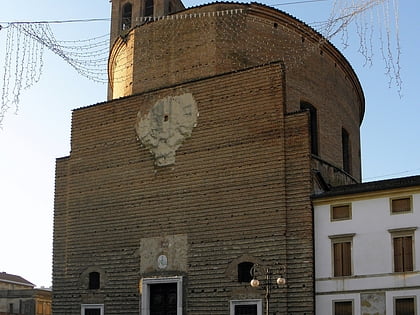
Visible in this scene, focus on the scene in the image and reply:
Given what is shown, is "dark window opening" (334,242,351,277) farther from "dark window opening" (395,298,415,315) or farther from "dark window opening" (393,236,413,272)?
"dark window opening" (395,298,415,315)

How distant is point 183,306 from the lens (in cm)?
2397

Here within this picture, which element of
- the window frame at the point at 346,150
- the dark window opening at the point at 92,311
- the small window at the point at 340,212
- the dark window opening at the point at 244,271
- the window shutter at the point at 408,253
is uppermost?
the window frame at the point at 346,150

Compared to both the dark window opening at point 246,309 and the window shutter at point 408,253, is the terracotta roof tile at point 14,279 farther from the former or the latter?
the window shutter at point 408,253

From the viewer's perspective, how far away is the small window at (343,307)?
21203 mm

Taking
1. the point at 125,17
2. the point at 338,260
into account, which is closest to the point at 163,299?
the point at 338,260

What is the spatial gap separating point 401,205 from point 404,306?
287 centimetres

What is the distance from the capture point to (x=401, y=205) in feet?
68.9

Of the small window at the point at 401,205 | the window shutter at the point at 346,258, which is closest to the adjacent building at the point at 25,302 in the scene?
the window shutter at the point at 346,258

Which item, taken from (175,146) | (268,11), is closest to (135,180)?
(175,146)

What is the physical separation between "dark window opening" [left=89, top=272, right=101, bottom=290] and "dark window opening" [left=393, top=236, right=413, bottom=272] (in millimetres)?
10956

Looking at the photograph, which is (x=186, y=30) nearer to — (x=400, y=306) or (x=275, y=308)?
(x=275, y=308)

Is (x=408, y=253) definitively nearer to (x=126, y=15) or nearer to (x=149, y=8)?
(x=149, y=8)

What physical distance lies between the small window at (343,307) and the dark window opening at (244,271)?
2.95m

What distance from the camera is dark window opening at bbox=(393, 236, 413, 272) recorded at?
2053 cm
